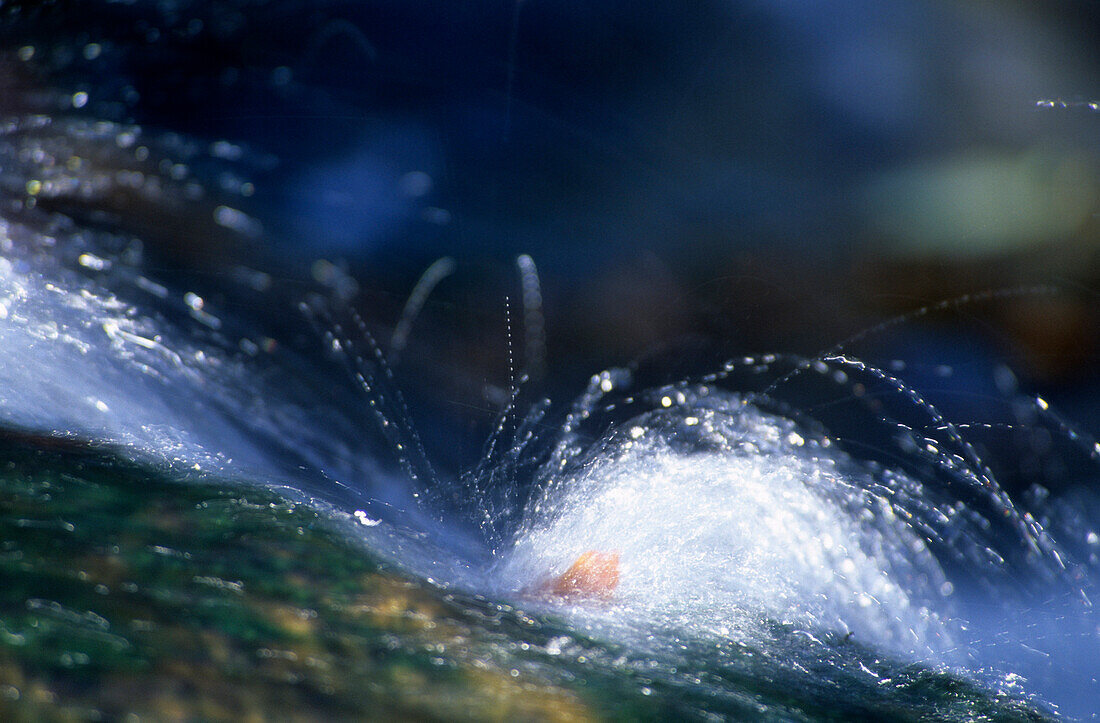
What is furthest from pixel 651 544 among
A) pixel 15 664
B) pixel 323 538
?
pixel 15 664

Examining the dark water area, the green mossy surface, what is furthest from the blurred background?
the green mossy surface

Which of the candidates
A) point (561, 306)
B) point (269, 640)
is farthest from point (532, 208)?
point (269, 640)

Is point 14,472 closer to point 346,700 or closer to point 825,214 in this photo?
point 346,700

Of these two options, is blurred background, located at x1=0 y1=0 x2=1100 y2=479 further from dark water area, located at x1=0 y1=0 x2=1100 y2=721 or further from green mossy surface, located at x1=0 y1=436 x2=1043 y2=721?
green mossy surface, located at x1=0 y1=436 x2=1043 y2=721

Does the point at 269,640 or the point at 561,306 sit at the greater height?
the point at 561,306

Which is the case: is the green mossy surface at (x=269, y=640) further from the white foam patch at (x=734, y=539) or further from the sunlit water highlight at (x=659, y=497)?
the white foam patch at (x=734, y=539)

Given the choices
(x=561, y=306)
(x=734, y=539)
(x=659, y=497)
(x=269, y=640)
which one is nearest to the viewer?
(x=269, y=640)

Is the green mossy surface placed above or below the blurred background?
below

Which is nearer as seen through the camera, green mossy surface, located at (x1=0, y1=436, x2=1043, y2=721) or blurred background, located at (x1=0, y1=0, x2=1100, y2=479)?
green mossy surface, located at (x1=0, y1=436, x2=1043, y2=721)

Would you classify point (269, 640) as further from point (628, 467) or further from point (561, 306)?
point (561, 306)

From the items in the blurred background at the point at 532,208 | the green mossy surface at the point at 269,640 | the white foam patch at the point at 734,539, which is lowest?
the green mossy surface at the point at 269,640

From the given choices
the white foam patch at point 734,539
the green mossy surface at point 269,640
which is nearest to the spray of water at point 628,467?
the white foam patch at point 734,539
